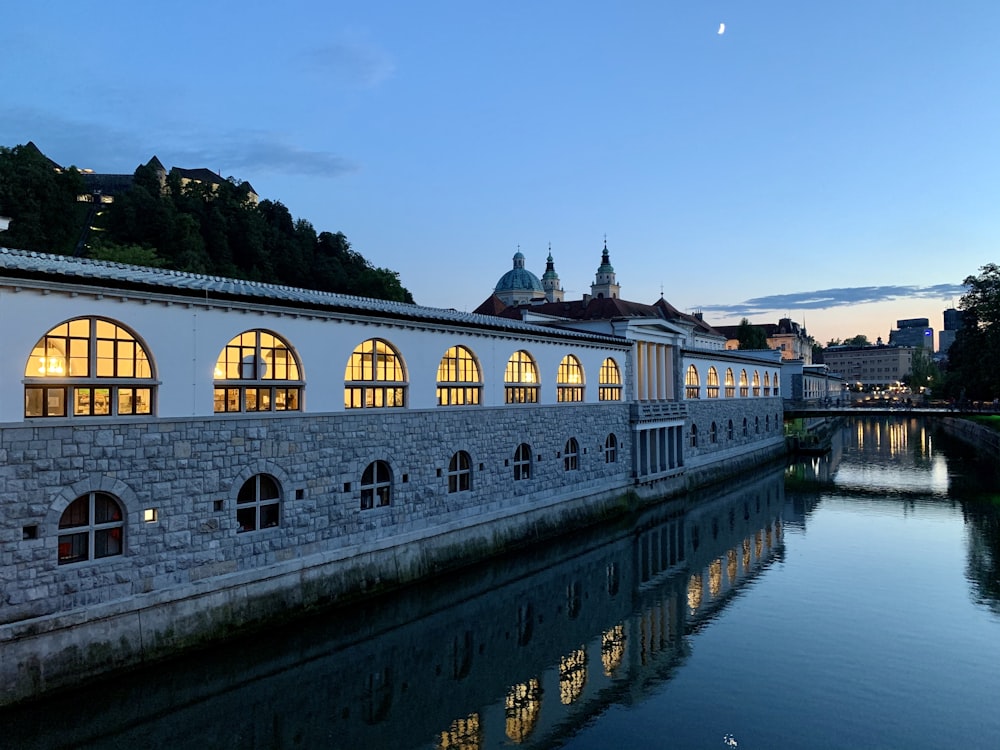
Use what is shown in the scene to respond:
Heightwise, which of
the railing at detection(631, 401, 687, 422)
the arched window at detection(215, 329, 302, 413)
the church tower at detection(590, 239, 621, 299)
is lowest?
the railing at detection(631, 401, 687, 422)

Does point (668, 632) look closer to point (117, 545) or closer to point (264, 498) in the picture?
point (264, 498)

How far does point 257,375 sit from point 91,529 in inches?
225

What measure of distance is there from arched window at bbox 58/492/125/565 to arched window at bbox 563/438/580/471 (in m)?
20.3

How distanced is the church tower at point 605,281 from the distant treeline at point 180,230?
125ft

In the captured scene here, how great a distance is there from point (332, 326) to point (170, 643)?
9.63m

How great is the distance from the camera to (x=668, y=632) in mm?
21359

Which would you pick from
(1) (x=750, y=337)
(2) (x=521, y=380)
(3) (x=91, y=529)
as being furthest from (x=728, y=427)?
(1) (x=750, y=337)

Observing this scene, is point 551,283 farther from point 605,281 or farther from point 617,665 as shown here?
point 617,665

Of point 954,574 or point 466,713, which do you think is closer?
point 466,713

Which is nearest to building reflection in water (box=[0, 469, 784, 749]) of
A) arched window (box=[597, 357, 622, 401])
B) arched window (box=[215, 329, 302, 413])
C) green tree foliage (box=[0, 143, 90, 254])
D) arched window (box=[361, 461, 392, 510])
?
arched window (box=[361, 461, 392, 510])

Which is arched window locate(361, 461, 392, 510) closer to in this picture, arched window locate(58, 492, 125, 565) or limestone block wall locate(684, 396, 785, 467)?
arched window locate(58, 492, 125, 565)

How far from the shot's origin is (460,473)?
26734 millimetres

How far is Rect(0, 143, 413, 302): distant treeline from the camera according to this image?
74250 millimetres

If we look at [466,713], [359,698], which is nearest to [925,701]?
[466,713]
